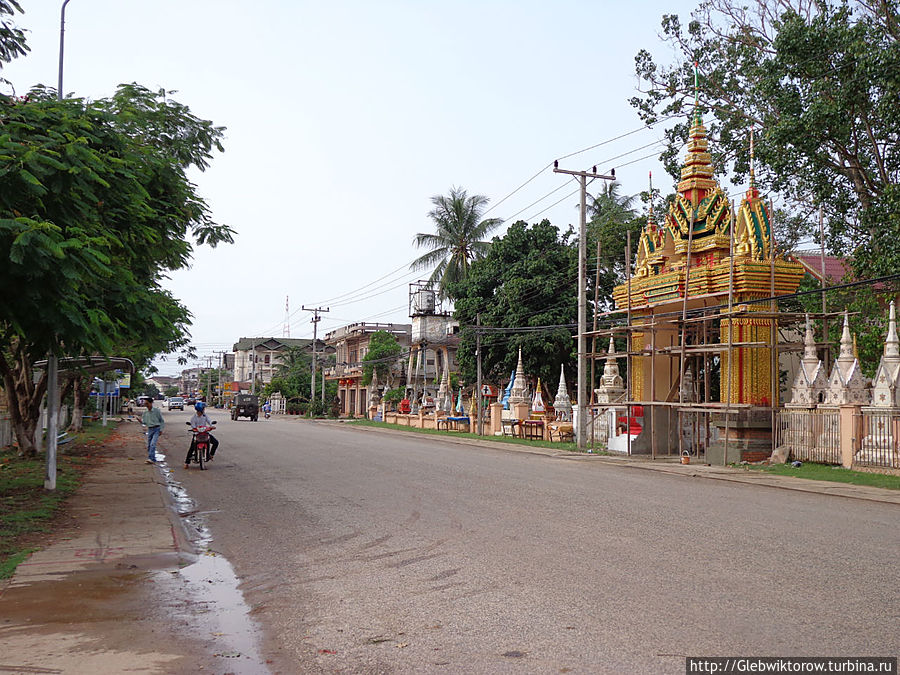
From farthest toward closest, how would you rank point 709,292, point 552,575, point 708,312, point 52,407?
1. point 708,312
2. point 709,292
3. point 52,407
4. point 552,575

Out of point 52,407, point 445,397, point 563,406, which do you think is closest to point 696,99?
point 563,406

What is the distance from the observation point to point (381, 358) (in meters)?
65.8

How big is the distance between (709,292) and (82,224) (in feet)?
63.5

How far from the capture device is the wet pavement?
533cm

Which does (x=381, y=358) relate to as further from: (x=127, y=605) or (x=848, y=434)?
(x=127, y=605)

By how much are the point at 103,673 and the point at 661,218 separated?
33.3m

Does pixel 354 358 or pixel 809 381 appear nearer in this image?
pixel 809 381

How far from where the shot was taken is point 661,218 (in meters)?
35.6

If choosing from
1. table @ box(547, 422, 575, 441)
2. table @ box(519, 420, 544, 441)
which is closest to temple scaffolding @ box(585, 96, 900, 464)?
table @ box(547, 422, 575, 441)

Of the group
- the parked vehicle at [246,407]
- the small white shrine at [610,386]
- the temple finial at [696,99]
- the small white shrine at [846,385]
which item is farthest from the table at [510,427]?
the parked vehicle at [246,407]

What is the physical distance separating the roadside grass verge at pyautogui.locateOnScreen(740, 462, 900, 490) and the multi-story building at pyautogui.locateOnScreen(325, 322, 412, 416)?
4972 cm

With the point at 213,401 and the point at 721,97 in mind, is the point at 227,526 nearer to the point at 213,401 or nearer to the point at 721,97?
the point at 721,97

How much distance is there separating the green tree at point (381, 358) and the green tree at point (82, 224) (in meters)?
51.3

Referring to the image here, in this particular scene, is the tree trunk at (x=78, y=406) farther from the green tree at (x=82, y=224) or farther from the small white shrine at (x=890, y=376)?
the small white shrine at (x=890, y=376)
